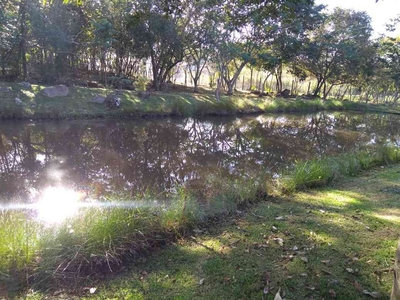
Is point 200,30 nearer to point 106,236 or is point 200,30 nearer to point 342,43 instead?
point 342,43

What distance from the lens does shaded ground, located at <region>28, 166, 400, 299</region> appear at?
2.51 meters

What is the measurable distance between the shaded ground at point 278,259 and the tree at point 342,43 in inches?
1178

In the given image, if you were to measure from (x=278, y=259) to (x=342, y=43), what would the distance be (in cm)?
3226

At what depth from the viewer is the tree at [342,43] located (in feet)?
98.7

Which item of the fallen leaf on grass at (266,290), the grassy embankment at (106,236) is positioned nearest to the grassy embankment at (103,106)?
the grassy embankment at (106,236)

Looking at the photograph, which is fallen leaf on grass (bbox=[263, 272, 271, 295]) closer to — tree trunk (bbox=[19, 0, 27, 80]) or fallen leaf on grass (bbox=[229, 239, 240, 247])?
fallen leaf on grass (bbox=[229, 239, 240, 247])

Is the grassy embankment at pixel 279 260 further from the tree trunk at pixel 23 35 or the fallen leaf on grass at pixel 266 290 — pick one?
the tree trunk at pixel 23 35

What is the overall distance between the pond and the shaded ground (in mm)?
1808

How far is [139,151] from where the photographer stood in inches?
383

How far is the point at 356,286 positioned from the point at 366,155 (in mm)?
6267

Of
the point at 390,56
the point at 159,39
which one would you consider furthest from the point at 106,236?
the point at 390,56

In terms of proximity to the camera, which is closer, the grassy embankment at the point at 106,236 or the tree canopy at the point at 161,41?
the grassy embankment at the point at 106,236

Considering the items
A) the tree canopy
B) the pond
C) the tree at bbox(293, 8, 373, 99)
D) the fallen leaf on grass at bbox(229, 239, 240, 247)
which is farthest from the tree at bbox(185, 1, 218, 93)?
the fallen leaf on grass at bbox(229, 239, 240, 247)

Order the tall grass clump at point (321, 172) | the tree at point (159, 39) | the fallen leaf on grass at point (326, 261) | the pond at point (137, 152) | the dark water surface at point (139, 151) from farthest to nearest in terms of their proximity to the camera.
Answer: the tree at point (159, 39) < the dark water surface at point (139, 151) < the pond at point (137, 152) < the tall grass clump at point (321, 172) < the fallen leaf on grass at point (326, 261)
